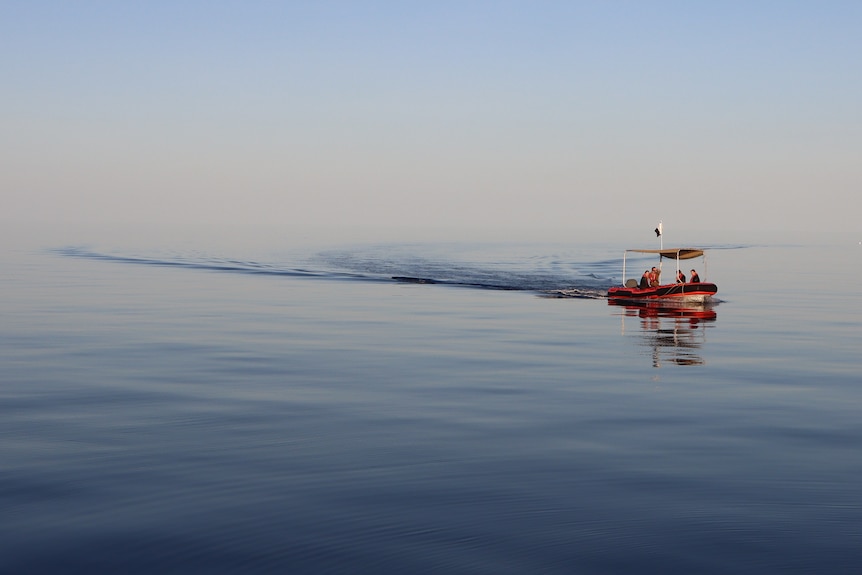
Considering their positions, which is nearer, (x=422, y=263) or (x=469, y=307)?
(x=469, y=307)

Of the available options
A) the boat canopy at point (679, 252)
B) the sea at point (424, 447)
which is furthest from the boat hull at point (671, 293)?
the sea at point (424, 447)

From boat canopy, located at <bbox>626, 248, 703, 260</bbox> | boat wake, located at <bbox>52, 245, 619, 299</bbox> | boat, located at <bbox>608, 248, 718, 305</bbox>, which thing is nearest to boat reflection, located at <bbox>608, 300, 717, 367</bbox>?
boat, located at <bbox>608, 248, 718, 305</bbox>

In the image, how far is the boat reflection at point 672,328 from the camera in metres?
32.8

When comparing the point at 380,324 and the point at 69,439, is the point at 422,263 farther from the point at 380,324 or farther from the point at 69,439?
the point at 69,439

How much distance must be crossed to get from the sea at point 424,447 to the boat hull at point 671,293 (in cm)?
1386

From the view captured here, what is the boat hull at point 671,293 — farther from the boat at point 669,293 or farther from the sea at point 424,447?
the sea at point 424,447

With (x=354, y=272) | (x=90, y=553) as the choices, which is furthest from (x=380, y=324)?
(x=354, y=272)

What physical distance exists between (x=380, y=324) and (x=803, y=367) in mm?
17644

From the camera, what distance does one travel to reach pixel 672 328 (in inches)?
1713

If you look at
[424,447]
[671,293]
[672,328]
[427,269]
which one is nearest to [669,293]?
[671,293]

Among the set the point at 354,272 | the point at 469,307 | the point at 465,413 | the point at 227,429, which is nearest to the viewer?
the point at 227,429

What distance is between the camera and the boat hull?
181 feet

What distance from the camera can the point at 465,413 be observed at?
69.7 ft

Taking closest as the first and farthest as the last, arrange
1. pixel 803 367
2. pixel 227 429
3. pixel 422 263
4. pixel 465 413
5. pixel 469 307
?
pixel 227 429
pixel 465 413
pixel 803 367
pixel 469 307
pixel 422 263
